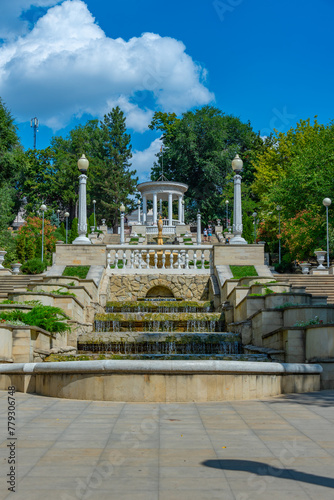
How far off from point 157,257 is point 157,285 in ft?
6.33

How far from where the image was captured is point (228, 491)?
448 centimetres

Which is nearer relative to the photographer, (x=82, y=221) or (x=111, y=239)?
(x=82, y=221)

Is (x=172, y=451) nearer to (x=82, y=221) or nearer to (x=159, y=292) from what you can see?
(x=159, y=292)

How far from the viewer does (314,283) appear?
70.6 ft

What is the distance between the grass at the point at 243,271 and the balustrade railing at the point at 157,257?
134 centimetres

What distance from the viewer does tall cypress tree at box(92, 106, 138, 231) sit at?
7075 centimetres

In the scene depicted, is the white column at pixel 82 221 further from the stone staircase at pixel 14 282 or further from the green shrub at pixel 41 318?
the green shrub at pixel 41 318

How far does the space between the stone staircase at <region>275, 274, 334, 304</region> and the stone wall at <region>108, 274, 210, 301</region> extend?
3.11 metres

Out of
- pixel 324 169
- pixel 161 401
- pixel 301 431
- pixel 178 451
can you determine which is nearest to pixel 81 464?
pixel 178 451

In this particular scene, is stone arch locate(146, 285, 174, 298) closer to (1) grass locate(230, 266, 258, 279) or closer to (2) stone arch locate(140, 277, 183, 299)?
(2) stone arch locate(140, 277, 183, 299)

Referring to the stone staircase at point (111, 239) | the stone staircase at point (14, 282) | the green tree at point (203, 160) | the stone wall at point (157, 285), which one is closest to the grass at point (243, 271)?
the stone wall at point (157, 285)

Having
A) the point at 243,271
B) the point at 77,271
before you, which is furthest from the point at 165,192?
the point at 243,271

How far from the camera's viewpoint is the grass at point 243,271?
2111cm

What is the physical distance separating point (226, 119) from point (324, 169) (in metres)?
39.4
